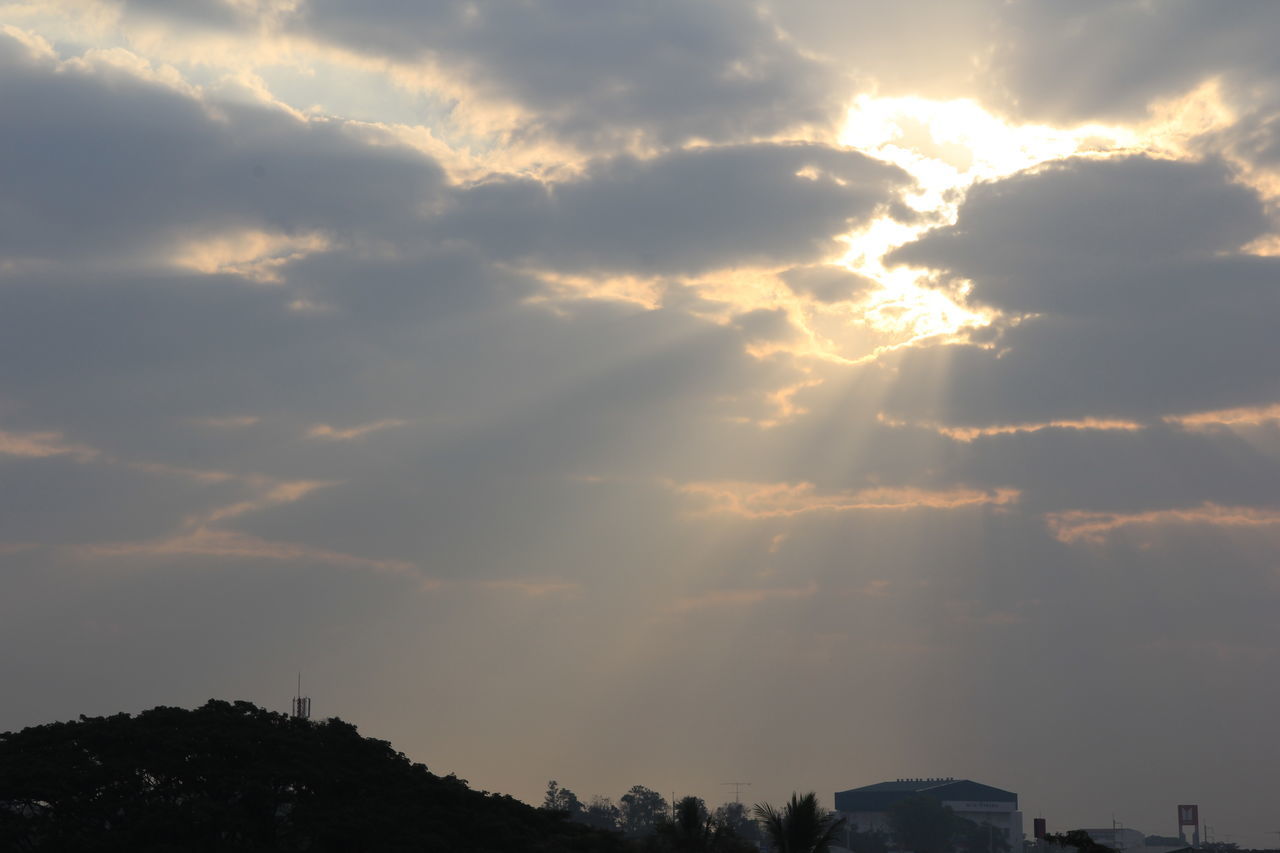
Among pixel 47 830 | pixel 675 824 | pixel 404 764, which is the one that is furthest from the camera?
pixel 404 764

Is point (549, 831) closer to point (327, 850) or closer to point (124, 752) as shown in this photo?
point (327, 850)

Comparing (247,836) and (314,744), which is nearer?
(247,836)

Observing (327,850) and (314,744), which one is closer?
(327,850)

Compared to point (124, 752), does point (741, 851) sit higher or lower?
lower

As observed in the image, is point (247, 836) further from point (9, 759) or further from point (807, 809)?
point (807, 809)

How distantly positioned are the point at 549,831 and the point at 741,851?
1178 centimetres

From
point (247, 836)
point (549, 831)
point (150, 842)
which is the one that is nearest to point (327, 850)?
point (247, 836)

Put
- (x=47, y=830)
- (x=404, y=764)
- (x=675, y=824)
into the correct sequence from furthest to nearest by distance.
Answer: (x=404, y=764) < (x=675, y=824) < (x=47, y=830)

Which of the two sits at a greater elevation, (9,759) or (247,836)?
(9,759)

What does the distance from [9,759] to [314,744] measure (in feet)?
47.9

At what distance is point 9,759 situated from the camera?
6512 cm

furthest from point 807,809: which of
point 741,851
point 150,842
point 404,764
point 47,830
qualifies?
point 47,830

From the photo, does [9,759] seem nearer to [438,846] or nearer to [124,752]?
[124,752]

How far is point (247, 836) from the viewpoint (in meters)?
65.1
